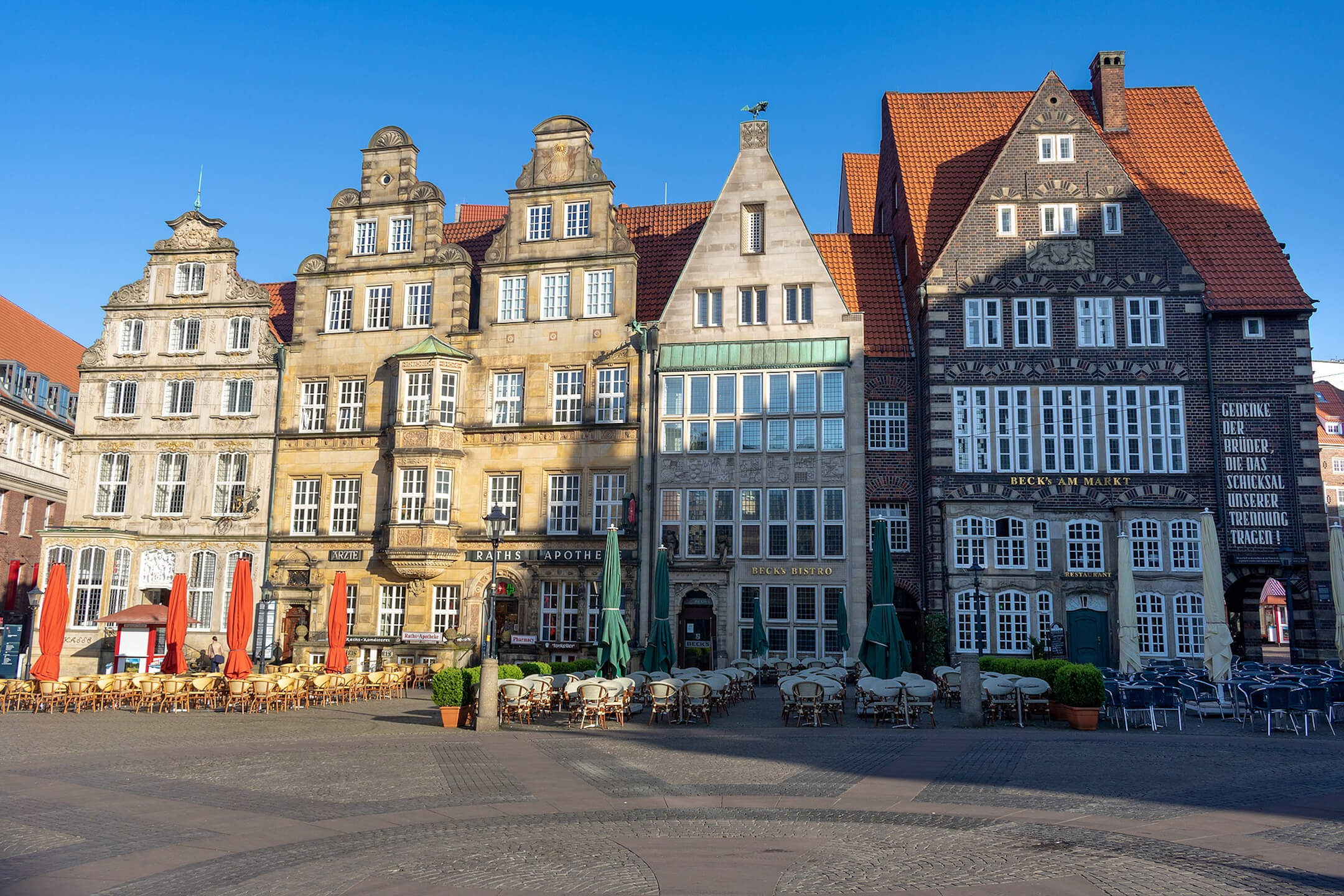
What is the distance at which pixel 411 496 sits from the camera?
36.3 metres

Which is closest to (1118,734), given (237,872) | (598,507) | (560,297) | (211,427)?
(237,872)

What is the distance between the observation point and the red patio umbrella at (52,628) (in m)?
25.7

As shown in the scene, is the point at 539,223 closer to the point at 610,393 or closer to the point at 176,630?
the point at 610,393

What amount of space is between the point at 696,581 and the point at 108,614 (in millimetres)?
21014

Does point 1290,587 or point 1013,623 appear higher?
point 1290,587

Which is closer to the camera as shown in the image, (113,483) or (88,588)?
(88,588)

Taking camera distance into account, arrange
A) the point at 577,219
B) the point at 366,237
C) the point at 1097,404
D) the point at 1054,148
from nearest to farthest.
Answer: the point at 1097,404 → the point at 1054,148 → the point at 577,219 → the point at 366,237

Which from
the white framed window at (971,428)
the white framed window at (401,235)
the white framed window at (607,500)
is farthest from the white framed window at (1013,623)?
the white framed window at (401,235)

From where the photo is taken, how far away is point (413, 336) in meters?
38.2

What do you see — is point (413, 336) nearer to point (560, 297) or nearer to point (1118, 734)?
point (560, 297)

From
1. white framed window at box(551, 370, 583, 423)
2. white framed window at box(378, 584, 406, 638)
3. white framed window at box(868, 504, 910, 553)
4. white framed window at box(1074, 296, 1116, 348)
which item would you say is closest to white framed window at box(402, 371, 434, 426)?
white framed window at box(551, 370, 583, 423)

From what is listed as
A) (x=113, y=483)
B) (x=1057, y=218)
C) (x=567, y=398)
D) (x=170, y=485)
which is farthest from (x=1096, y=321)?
(x=113, y=483)

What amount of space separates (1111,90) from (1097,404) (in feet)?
49.7

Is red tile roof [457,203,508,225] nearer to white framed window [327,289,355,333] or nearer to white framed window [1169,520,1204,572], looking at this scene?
white framed window [327,289,355,333]
